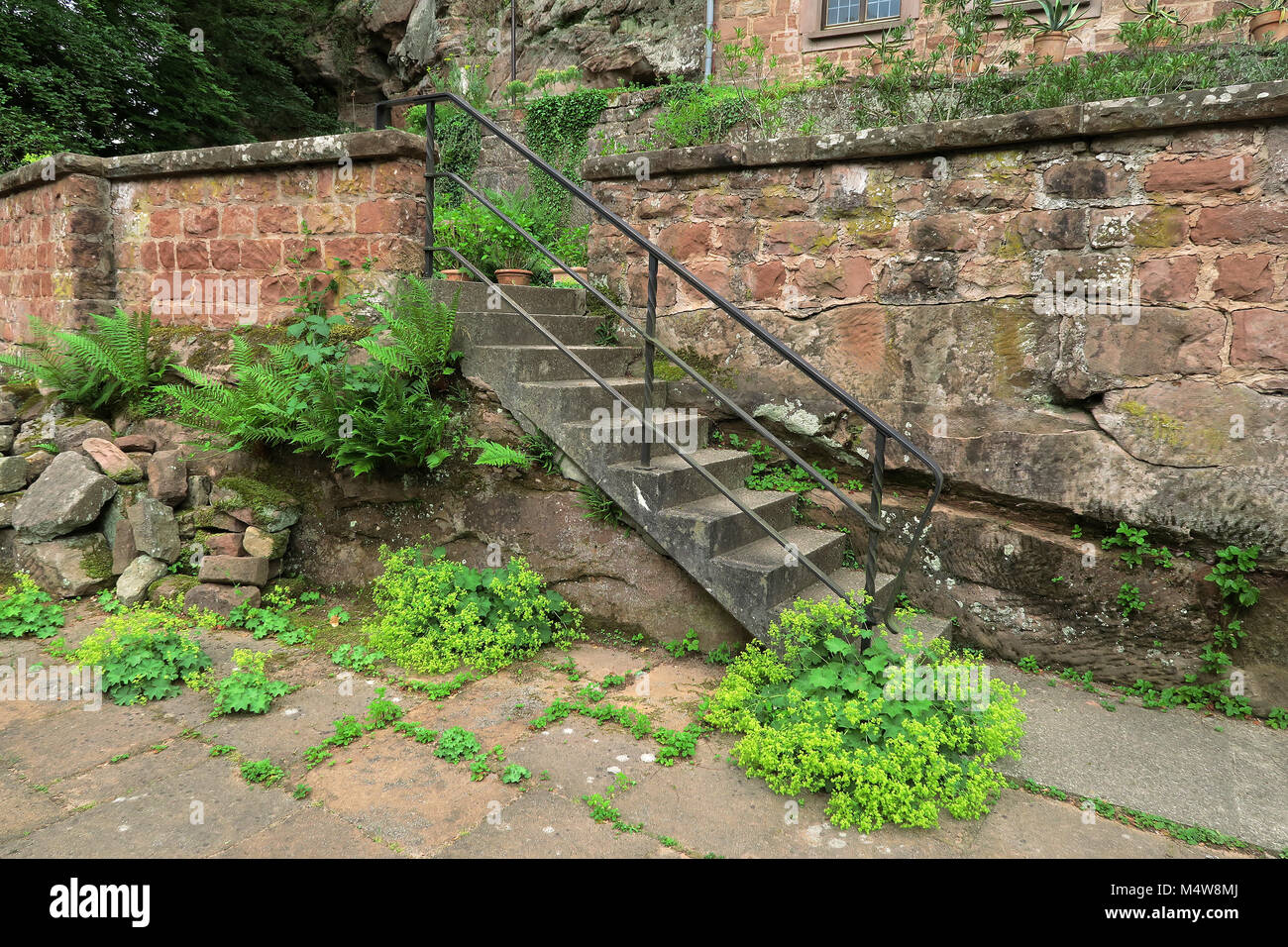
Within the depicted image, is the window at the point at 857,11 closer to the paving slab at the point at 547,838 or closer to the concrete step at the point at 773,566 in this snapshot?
the concrete step at the point at 773,566

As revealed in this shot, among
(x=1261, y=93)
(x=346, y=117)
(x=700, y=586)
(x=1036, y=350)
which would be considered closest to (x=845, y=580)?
(x=700, y=586)

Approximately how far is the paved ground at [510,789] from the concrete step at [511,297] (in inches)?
86.2

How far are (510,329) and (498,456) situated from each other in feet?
2.95

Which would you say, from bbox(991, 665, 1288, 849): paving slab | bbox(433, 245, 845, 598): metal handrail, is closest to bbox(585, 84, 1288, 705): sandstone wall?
bbox(991, 665, 1288, 849): paving slab

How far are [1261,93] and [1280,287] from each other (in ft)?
2.58

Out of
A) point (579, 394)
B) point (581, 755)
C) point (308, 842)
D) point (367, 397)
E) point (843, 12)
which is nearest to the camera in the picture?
point (308, 842)

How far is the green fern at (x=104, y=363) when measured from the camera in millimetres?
4871

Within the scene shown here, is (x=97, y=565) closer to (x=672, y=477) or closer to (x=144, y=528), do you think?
(x=144, y=528)

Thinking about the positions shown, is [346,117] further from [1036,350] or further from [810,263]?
[1036,350]

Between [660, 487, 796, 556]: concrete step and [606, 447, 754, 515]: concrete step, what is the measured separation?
51mm

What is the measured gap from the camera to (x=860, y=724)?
272cm

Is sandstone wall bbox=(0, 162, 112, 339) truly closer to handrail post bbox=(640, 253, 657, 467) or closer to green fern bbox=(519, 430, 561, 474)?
green fern bbox=(519, 430, 561, 474)

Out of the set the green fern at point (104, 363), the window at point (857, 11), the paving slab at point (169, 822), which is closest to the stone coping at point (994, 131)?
the green fern at point (104, 363)

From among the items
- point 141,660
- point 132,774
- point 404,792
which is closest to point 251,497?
point 141,660
